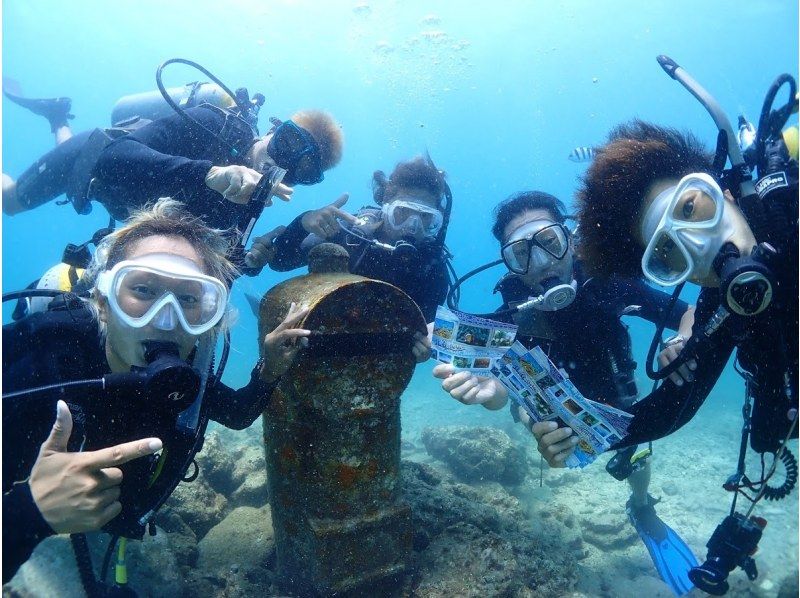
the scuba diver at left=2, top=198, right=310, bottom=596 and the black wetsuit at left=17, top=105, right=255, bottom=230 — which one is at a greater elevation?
the black wetsuit at left=17, top=105, right=255, bottom=230

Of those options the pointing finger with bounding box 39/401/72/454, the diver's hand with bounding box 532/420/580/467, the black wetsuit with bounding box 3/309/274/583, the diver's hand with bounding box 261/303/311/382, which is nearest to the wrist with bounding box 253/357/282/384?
the diver's hand with bounding box 261/303/311/382

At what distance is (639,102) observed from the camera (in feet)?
199

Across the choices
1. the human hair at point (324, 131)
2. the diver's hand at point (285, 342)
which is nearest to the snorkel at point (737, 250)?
the diver's hand at point (285, 342)

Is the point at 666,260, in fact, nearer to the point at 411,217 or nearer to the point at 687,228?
the point at 687,228

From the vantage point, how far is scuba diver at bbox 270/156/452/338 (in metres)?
4.61

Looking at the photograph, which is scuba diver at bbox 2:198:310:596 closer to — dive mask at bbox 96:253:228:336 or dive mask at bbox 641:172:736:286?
dive mask at bbox 96:253:228:336

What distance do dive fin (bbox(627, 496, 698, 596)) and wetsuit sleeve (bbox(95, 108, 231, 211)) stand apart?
5.94 metres

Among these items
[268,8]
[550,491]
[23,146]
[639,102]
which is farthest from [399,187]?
[23,146]

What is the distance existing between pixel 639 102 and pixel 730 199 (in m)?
70.5

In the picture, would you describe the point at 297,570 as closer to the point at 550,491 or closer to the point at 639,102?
the point at 550,491

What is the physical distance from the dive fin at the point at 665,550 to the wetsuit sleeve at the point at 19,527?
5370 mm

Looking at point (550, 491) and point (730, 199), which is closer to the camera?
point (730, 199)

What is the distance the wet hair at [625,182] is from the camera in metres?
2.63

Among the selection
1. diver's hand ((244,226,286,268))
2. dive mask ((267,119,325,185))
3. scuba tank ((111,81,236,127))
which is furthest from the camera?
scuba tank ((111,81,236,127))
